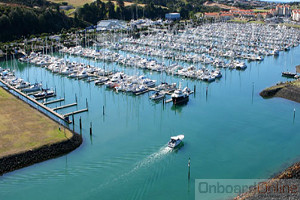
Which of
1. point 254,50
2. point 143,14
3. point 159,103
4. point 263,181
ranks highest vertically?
point 143,14

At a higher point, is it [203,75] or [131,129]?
[203,75]

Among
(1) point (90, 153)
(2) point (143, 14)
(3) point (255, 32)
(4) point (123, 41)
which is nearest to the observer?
(1) point (90, 153)

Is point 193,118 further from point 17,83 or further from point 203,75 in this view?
point 17,83

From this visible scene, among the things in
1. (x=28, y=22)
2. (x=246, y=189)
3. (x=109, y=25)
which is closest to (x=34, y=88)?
(x=246, y=189)

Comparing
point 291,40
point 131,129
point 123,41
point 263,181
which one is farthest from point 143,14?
point 263,181

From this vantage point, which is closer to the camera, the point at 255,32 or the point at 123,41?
the point at 123,41

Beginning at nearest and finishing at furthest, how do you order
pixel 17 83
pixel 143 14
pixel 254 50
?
pixel 17 83 < pixel 254 50 < pixel 143 14

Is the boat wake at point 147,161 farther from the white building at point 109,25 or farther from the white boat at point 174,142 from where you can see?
the white building at point 109,25

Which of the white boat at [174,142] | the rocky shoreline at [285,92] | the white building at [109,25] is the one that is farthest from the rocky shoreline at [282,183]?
the white building at [109,25]
